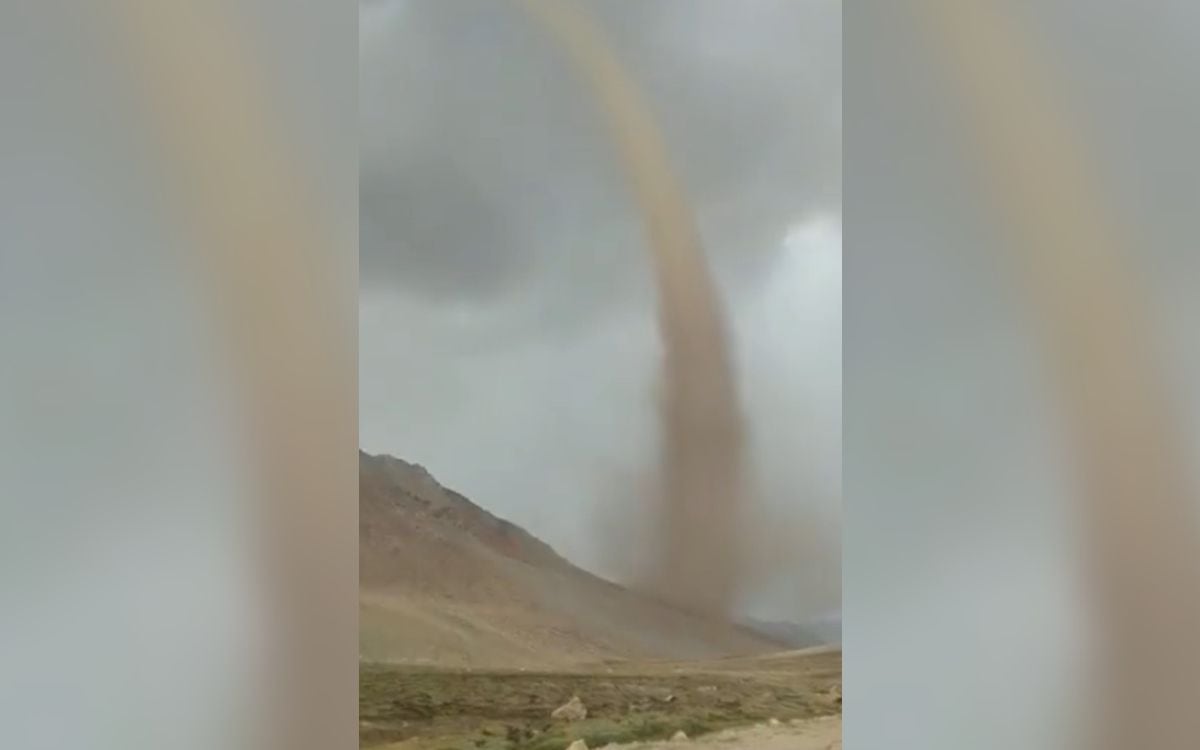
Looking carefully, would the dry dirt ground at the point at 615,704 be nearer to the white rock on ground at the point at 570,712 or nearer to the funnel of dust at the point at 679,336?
the white rock on ground at the point at 570,712

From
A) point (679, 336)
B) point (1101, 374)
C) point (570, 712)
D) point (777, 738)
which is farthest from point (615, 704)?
point (1101, 374)

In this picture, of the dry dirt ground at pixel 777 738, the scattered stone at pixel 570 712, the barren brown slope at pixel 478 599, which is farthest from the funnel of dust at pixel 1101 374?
the scattered stone at pixel 570 712

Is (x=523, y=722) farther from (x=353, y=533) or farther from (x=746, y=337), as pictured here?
(x=746, y=337)

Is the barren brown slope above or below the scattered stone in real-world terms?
above

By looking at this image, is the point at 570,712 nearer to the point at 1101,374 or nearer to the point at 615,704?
the point at 615,704

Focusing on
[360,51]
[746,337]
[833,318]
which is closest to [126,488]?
[360,51]

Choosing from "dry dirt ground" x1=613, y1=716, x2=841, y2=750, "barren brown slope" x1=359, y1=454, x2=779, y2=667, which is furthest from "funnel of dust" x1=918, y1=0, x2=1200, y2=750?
"barren brown slope" x1=359, y1=454, x2=779, y2=667

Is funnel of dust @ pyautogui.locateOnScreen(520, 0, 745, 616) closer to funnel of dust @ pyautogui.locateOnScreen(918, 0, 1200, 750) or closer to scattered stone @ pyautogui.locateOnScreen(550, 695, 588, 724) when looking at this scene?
scattered stone @ pyautogui.locateOnScreen(550, 695, 588, 724)
